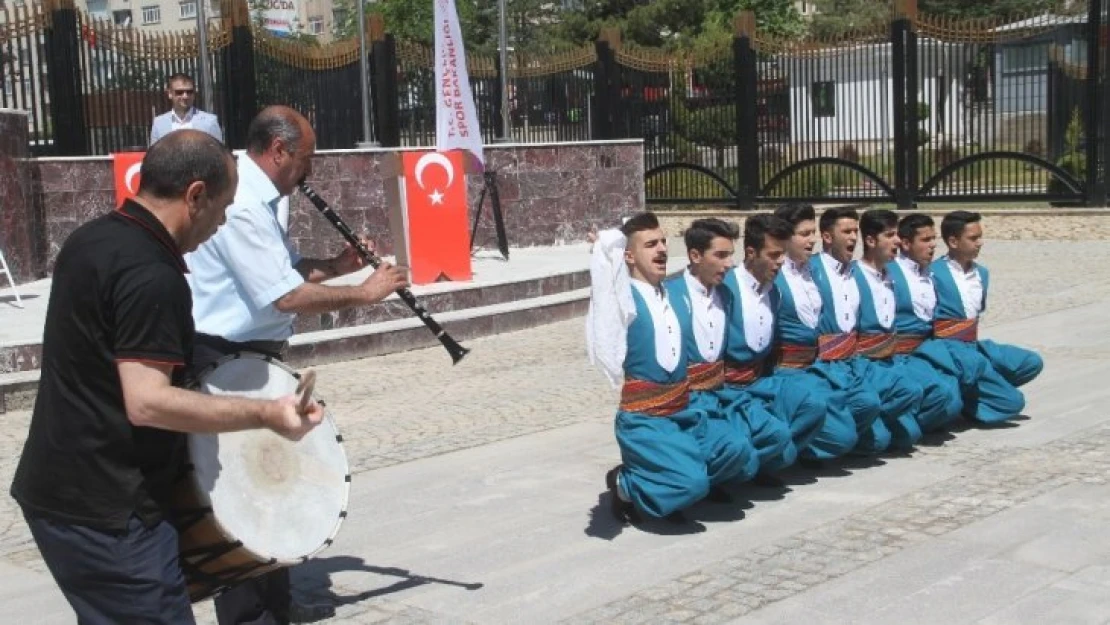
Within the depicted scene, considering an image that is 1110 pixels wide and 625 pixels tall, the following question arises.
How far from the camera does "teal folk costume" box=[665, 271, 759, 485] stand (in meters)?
6.68

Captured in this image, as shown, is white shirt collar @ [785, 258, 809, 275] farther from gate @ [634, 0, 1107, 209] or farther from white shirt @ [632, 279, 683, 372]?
gate @ [634, 0, 1107, 209]

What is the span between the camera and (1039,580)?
5.70 metres

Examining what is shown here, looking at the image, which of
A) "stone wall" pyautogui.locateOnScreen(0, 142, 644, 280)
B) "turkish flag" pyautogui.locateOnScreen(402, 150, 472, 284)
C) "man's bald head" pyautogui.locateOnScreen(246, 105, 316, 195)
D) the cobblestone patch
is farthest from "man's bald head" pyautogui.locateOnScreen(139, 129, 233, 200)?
"stone wall" pyautogui.locateOnScreen(0, 142, 644, 280)

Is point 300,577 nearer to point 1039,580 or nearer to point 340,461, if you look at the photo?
point 340,461

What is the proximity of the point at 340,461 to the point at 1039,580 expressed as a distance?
293 centimetres

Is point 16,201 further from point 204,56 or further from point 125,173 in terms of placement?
point 204,56

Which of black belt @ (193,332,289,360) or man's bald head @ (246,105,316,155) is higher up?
man's bald head @ (246,105,316,155)

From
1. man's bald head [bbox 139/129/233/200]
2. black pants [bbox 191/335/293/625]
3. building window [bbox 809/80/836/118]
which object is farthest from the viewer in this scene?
building window [bbox 809/80/836/118]

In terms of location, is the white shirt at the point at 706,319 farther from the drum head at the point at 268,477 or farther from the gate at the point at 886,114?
the gate at the point at 886,114

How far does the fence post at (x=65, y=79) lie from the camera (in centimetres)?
1562

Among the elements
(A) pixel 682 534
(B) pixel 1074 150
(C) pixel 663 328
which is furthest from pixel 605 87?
(A) pixel 682 534

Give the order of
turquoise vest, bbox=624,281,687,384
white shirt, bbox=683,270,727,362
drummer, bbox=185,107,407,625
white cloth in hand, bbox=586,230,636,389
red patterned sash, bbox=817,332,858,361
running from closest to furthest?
1. drummer, bbox=185,107,407,625
2. white cloth in hand, bbox=586,230,636,389
3. turquoise vest, bbox=624,281,687,384
4. white shirt, bbox=683,270,727,362
5. red patterned sash, bbox=817,332,858,361

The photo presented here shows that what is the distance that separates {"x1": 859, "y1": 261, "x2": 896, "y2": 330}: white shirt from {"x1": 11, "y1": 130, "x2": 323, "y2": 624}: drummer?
528 centimetres

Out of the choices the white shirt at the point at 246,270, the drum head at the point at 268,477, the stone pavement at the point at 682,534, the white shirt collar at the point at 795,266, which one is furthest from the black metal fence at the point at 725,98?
the drum head at the point at 268,477
